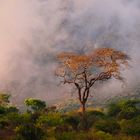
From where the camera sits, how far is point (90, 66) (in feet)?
239

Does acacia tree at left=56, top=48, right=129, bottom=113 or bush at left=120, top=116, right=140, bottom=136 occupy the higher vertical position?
acacia tree at left=56, top=48, right=129, bottom=113

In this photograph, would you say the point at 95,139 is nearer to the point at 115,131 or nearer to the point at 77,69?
the point at 115,131

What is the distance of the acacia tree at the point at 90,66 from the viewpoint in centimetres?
7044

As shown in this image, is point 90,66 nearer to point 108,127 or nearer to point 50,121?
point 50,121

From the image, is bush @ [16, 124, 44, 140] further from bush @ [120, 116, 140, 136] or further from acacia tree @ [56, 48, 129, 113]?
acacia tree @ [56, 48, 129, 113]

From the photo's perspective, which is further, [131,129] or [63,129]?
[63,129]

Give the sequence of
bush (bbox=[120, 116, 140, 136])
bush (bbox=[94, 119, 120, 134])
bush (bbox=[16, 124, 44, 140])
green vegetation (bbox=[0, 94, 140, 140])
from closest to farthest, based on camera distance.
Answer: bush (bbox=[16, 124, 44, 140]) < green vegetation (bbox=[0, 94, 140, 140]) < bush (bbox=[120, 116, 140, 136]) < bush (bbox=[94, 119, 120, 134])

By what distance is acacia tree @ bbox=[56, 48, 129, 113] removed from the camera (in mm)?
70438

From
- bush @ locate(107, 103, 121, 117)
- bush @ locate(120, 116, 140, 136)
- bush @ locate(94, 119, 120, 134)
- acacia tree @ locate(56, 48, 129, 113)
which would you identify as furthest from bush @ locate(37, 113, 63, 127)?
bush @ locate(107, 103, 121, 117)

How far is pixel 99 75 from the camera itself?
230 feet

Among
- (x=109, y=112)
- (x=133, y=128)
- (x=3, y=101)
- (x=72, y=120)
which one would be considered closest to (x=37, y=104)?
(x=3, y=101)

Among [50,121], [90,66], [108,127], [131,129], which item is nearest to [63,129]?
[108,127]

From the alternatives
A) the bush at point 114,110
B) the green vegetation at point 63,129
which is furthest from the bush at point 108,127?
the bush at point 114,110

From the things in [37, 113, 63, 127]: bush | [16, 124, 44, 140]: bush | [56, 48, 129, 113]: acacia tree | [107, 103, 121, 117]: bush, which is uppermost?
[107, 103, 121, 117]: bush
